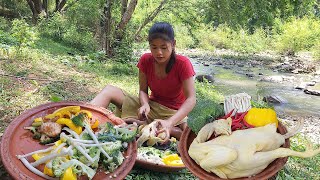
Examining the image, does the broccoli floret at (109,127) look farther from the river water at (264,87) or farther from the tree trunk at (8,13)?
the tree trunk at (8,13)

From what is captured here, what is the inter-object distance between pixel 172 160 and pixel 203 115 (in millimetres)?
1018

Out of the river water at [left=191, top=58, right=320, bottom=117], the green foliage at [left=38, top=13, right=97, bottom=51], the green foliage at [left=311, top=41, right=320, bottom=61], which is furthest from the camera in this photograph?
the green foliage at [left=311, top=41, right=320, bottom=61]

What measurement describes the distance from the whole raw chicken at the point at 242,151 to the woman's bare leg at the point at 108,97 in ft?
4.75

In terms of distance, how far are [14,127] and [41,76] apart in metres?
3.87

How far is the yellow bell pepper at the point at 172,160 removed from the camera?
2.52m

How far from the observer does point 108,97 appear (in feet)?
9.64

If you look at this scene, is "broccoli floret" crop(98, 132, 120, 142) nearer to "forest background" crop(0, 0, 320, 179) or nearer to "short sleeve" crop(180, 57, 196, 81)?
"forest background" crop(0, 0, 320, 179)

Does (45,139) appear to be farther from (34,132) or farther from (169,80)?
(169,80)

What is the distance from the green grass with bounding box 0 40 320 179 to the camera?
3168mm

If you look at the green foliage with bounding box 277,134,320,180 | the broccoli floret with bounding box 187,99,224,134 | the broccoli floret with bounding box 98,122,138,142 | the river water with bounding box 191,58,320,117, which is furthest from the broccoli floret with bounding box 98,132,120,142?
the river water with bounding box 191,58,320,117

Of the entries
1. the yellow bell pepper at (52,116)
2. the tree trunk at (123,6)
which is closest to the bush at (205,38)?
the tree trunk at (123,6)

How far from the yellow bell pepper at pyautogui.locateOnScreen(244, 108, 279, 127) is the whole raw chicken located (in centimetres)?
3

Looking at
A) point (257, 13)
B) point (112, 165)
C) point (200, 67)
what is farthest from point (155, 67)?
point (200, 67)

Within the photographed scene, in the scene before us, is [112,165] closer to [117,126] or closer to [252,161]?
[117,126]
